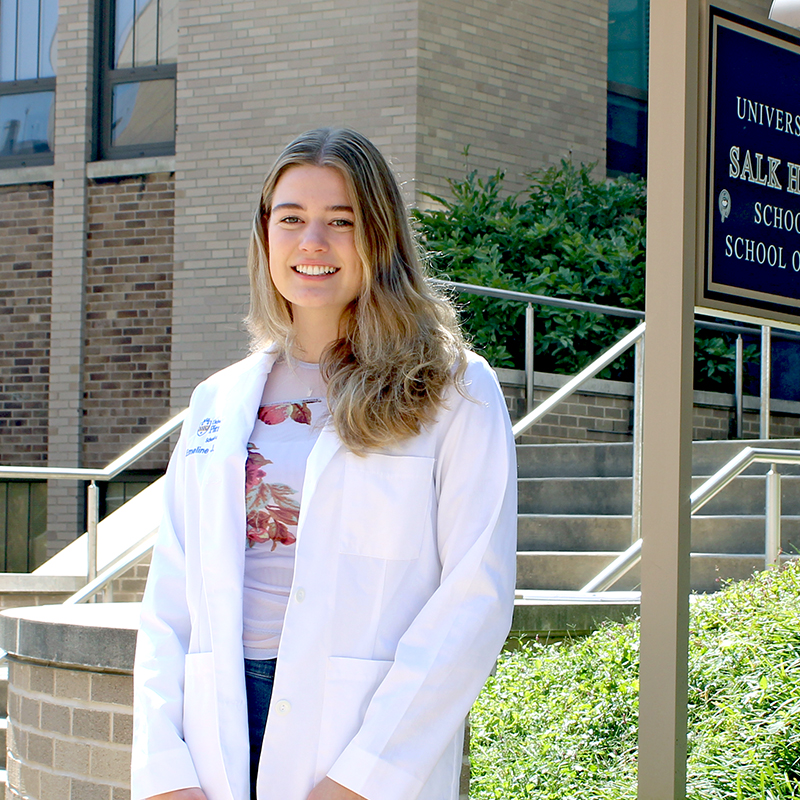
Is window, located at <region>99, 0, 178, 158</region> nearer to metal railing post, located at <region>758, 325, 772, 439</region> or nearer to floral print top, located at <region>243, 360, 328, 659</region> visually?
metal railing post, located at <region>758, 325, 772, 439</region>

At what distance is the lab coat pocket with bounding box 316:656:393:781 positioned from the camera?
1.92m

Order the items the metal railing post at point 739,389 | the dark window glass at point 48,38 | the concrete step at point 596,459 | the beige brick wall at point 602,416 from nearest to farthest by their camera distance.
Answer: the concrete step at point 596,459, the beige brick wall at point 602,416, the metal railing post at point 739,389, the dark window glass at point 48,38

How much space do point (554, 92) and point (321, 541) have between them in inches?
371

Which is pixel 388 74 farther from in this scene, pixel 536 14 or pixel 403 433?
pixel 403 433

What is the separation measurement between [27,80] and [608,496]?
769 cm

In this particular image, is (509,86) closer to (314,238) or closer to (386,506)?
(314,238)

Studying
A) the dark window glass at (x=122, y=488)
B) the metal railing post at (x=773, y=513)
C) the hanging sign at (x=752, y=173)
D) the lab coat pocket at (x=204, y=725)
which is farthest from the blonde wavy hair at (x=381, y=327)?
the dark window glass at (x=122, y=488)

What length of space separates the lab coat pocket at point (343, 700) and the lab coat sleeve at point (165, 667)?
250 mm

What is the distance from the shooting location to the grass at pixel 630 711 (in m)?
3.47

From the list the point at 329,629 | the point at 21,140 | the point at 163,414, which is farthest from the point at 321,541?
the point at 21,140

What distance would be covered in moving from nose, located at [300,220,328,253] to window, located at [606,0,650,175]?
379 inches

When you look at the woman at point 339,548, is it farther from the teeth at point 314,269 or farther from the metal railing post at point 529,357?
the metal railing post at point 529,357

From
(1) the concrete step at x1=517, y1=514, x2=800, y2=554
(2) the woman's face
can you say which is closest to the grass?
(1) the concrete step at x1=517, y1=514, x2=800, y2=554

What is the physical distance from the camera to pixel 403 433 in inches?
79.9
